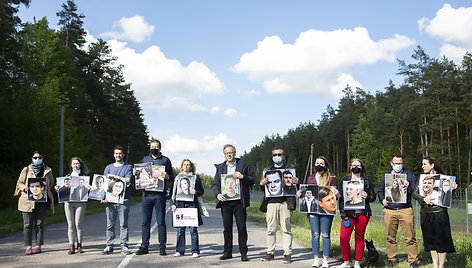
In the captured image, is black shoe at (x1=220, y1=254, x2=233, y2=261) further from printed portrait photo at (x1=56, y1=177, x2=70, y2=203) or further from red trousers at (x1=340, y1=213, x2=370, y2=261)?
printed portrait photo at (x1=56, y1=177, x2=70, y2=203)

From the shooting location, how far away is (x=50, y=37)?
38031 millimetres

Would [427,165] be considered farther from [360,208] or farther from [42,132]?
[42,132]

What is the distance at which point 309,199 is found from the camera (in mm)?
8586

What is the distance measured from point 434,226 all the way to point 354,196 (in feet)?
4.58

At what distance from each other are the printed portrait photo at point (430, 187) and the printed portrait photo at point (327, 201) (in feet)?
5.05

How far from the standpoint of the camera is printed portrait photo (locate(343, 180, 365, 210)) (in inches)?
317

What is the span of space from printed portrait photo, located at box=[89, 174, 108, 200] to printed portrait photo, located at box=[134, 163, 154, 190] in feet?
2.43

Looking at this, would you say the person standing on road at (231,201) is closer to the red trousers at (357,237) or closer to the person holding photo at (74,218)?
the red trousers at (357,237)

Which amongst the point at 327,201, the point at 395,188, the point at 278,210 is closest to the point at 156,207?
the point at 278,210

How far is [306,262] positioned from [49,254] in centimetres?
551

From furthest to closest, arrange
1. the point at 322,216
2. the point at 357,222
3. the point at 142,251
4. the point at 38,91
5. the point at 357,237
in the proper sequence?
the point at 38,91
the point at 142,251
the point at 322,216
the point at 357,222
the point at 357,237

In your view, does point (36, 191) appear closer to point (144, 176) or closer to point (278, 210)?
point (144, 176)

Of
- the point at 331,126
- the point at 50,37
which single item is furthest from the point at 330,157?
the point at 50,37

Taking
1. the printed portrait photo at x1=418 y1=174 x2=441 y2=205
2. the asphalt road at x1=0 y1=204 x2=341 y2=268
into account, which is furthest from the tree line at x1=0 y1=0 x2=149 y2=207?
the printed portrait photo at x1=418 y1=174 x2=441 y2=205
